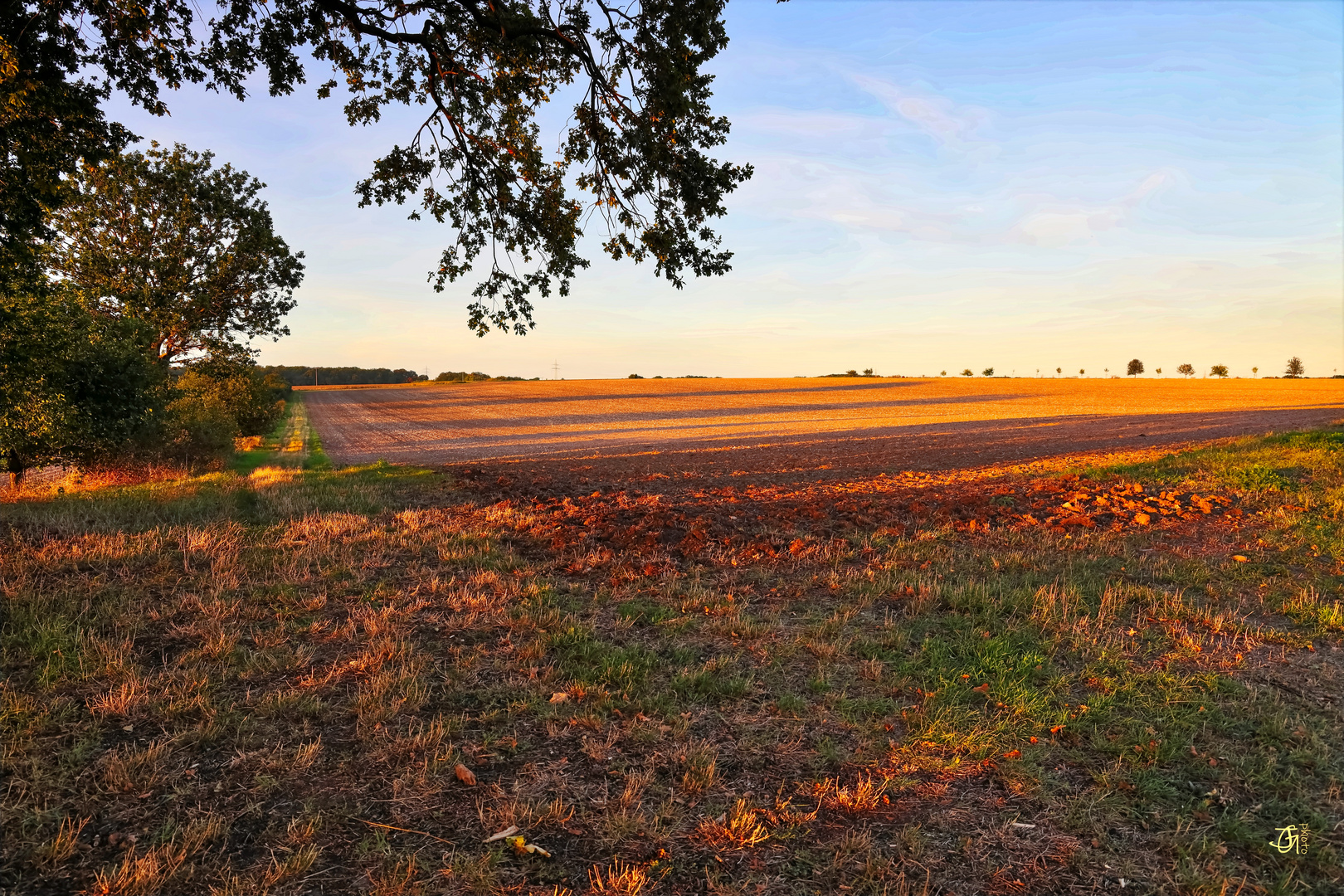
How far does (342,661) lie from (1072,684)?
6.26 m

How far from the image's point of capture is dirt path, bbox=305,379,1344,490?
76.2 ft

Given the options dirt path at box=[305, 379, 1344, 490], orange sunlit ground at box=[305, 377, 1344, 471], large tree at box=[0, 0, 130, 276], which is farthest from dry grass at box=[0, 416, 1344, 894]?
orange sunlit ground at box=[305, 377, 1344, 471]

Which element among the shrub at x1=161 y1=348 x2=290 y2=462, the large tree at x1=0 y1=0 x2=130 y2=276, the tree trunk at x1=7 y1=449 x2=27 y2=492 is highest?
the large tree at x1=0 y1=0 x2=130 y2=276

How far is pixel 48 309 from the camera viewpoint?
1398 cm

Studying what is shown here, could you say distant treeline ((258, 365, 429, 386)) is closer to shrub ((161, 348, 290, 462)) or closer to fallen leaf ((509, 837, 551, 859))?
shrub ((161, 348, 290, 462))

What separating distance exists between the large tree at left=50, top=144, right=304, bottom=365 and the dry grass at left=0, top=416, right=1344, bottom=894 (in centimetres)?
1938

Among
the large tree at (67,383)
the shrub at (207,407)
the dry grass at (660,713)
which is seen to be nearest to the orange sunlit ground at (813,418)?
the shrub at (207,407)

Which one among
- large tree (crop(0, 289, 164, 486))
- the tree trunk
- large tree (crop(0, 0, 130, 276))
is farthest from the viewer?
the tree trunk

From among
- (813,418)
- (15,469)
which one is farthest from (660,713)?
(813,418)

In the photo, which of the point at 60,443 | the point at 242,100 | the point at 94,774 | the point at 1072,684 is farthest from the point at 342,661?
the point at 60,443

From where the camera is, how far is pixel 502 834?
3.42 m

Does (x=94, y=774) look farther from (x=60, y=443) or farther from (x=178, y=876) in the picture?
(x=60, y=443)

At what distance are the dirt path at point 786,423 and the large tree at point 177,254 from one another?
7526mm

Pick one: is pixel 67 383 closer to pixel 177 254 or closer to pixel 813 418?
pixel 177 254
